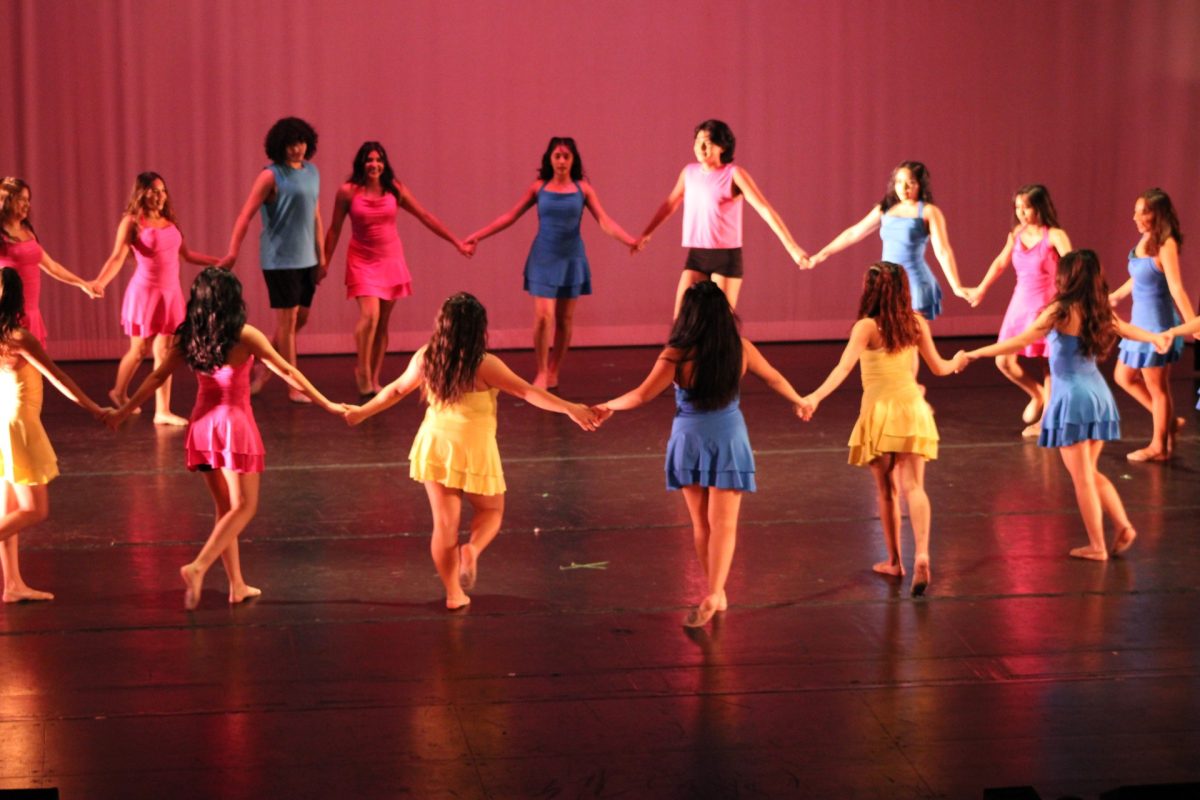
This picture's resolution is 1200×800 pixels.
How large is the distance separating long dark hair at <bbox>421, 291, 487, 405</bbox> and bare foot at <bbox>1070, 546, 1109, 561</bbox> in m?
2.60

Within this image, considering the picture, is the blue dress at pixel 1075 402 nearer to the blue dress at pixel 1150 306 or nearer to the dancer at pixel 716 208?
the blue dress at pixel 1150 306

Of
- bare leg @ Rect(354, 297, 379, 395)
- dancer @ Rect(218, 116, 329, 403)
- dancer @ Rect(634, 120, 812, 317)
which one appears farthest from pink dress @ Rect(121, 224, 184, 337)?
dancer @ Rect(634, 120, 812, 317)

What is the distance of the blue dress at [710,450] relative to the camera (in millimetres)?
5672

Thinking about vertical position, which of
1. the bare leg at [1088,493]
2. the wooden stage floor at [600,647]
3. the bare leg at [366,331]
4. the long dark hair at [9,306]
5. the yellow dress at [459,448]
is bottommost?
the wooden stage floor at [600,647]

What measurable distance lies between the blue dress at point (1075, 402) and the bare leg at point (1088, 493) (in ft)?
0.21

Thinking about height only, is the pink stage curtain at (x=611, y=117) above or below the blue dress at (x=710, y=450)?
above

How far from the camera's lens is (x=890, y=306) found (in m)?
6.09

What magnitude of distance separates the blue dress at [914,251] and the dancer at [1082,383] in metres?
2.65

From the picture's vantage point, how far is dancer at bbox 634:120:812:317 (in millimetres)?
9641

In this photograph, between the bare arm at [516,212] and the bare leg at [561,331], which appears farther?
the bare leg at [561,331]

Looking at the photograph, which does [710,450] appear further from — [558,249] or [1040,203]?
Answer: [558,249]

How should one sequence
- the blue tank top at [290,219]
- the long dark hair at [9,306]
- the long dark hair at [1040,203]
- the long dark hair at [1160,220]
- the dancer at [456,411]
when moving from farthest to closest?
the blue tank top at [290,219], the long dark hair at [1040,203], the long dark hair at [1160,220], the long dark hair at [9,306], the dancer at [456,411]

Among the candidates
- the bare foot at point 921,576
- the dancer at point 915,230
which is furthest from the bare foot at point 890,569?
the dancer at point 915,230

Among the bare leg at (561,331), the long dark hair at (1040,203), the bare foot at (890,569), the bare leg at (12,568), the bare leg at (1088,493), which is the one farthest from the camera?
the bare leg at (561,331)
